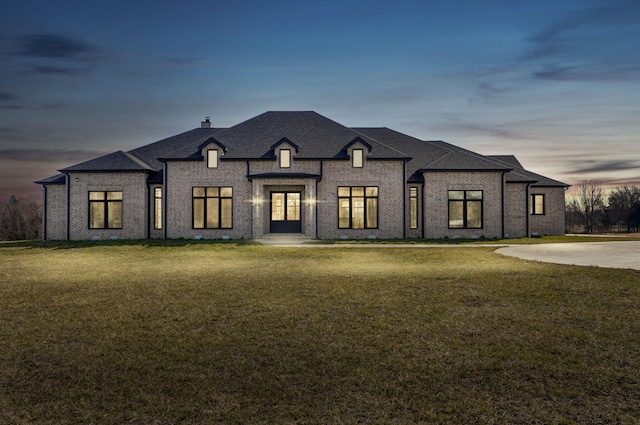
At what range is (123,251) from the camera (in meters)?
19.3

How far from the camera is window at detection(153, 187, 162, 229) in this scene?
89.0 feet

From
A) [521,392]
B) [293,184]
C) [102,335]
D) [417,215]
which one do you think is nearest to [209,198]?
[293,184]

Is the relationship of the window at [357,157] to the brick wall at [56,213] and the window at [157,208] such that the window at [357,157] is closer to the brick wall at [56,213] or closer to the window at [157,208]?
the window at [157,208]

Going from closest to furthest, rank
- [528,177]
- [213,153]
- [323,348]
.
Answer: [323,348] < [213,153] < [528,177]

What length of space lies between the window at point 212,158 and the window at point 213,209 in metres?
1.47

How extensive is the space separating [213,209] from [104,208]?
23.3 feet

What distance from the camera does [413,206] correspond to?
27.2m

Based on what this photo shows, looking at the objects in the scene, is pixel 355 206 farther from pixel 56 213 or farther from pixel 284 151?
pixel 56 213

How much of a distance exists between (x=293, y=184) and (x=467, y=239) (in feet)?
36.9

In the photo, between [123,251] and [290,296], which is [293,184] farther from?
[290,296]

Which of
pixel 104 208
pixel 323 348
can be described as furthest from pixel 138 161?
pixel 323 348

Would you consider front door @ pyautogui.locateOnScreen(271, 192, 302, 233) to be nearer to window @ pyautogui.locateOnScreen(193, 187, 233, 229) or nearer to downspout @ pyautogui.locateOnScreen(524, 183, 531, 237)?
window @ pyautogui.locateOnScreen(193, 187, 233, 229)

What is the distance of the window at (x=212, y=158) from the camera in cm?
2622

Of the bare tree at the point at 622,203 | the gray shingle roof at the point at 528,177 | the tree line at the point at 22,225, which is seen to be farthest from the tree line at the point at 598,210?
the tree line at the point at 22,225
